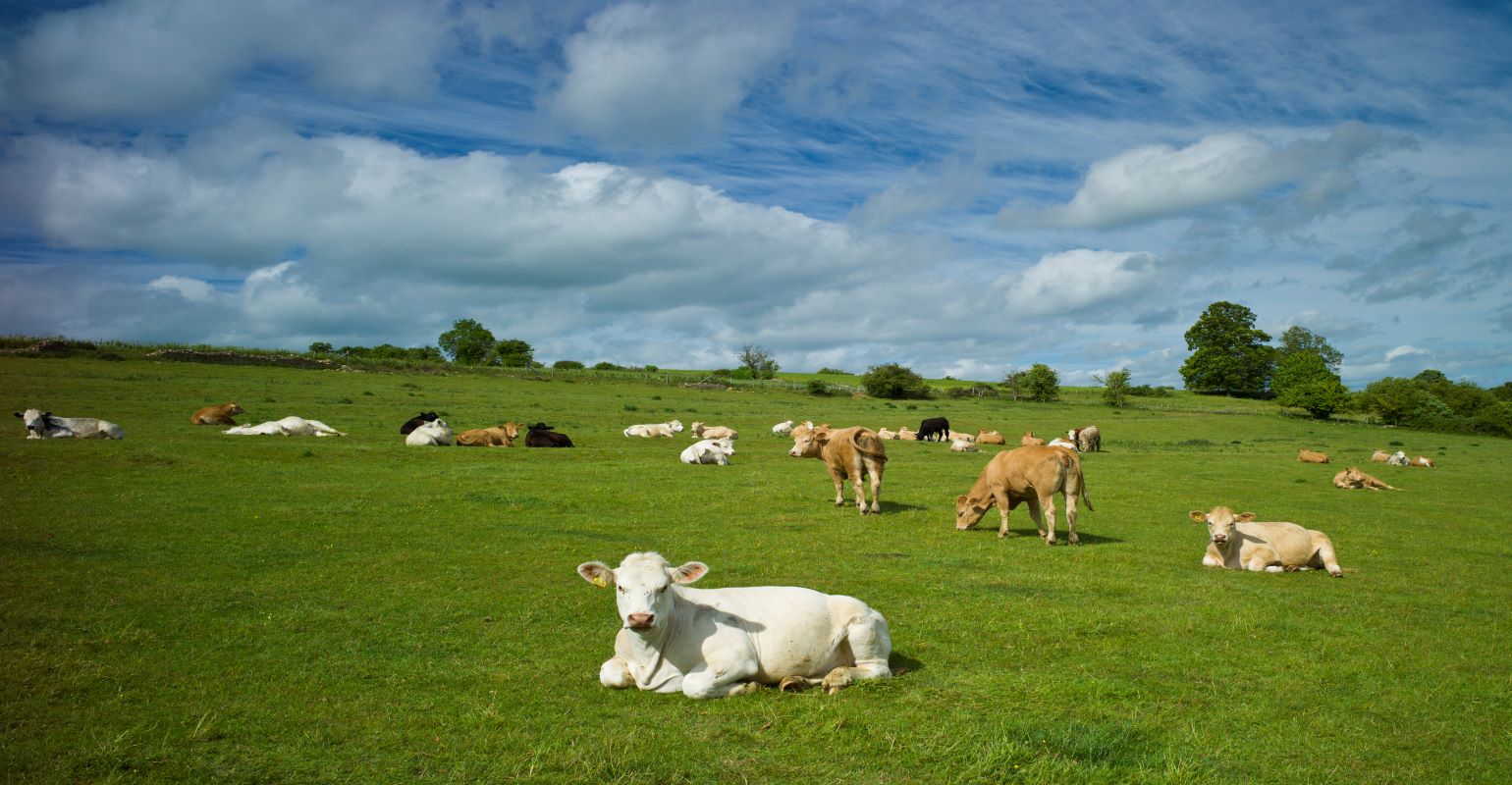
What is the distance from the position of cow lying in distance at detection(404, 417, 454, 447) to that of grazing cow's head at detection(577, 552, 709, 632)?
1981 centimetres

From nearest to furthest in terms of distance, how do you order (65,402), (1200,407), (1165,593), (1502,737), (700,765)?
(700,765), (1502,737), (1165,593), (65,402), (1200,407)

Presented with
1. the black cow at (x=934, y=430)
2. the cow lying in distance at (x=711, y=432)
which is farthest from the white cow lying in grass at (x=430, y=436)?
the black cow at (x=934, y=430)

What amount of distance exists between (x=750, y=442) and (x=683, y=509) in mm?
16829

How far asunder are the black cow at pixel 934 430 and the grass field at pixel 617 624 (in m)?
20.3

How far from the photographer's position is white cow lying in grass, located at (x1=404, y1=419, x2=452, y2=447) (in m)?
25.4

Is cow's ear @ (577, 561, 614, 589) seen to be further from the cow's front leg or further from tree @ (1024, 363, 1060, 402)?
tree @ (1024, 363, 1060, 402)

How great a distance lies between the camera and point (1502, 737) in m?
6.59

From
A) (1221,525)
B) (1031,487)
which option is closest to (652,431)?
(1031,487)

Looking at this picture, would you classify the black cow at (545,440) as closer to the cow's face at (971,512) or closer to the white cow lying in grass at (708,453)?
the white cow lying in grass at (708,453)

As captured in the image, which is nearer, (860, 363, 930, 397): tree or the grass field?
the grass field

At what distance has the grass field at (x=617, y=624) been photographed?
19.3ft

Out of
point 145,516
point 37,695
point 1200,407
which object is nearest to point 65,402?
point 145,516

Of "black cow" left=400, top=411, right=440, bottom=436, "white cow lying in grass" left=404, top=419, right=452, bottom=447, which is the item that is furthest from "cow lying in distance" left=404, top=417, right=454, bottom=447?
"black cow" left=400, top=411, right=440, bottom=436

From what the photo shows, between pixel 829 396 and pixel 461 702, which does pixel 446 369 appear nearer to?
pixel 829 396
